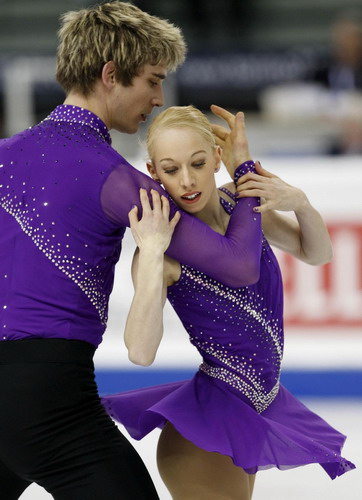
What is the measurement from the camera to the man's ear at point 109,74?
2111 millimetres

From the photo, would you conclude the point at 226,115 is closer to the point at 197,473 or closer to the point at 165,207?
the point at 165,207

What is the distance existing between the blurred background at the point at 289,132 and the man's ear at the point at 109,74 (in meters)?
0.28

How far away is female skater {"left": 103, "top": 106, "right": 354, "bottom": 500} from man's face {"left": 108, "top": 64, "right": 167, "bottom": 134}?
5cm

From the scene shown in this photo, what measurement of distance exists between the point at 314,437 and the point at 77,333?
74cm

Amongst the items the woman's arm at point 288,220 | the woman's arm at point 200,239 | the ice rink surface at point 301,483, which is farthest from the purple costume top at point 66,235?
the ice rink surface at point 301,483

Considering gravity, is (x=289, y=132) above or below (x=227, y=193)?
below

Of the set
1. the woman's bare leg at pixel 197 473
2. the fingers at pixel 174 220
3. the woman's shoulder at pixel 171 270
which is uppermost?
the fingers at pixel 174 220

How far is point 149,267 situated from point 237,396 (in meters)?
0.50

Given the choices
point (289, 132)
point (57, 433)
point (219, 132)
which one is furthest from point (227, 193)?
point (289, 132)

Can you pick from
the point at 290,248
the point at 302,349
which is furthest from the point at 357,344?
the point at 290,248

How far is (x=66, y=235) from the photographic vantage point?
6.56 ft

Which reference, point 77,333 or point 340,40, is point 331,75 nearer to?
point 340,40

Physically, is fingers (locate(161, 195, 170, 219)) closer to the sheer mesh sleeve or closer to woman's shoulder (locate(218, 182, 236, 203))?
the sheer mesh sleeve

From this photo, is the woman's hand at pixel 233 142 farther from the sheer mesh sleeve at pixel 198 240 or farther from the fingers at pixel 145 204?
the fingers at pixel 145 204
